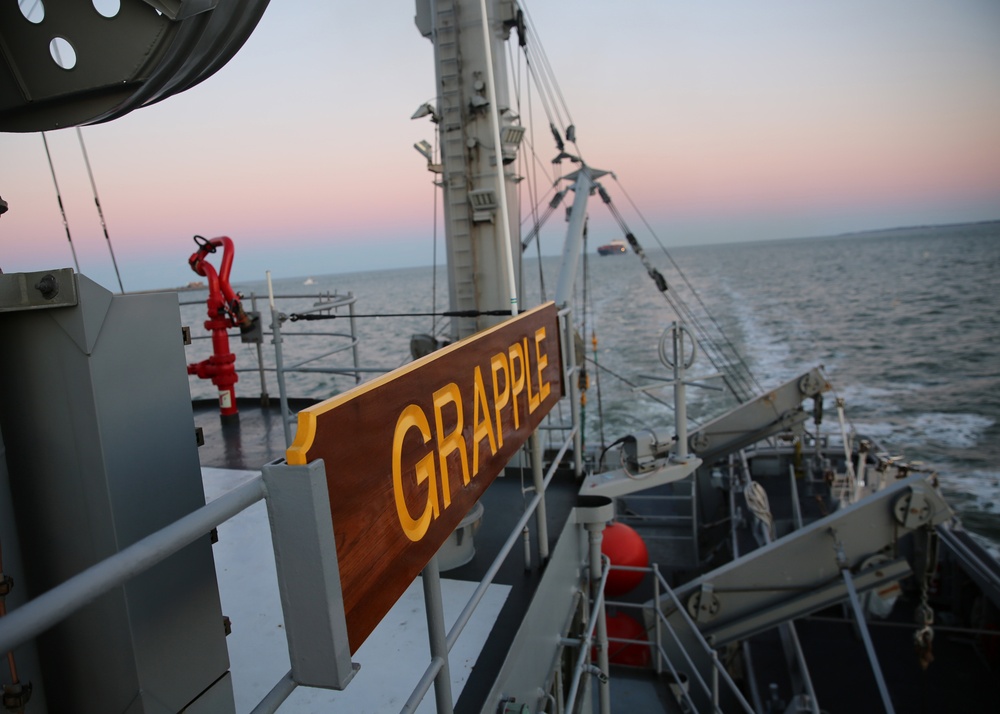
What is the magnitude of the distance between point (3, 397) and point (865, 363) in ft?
114

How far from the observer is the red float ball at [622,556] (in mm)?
9430

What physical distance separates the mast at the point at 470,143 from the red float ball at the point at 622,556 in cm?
411

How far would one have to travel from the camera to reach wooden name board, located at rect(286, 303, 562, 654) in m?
1.32

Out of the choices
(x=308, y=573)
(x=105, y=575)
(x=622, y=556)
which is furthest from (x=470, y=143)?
(x=105, y=575)

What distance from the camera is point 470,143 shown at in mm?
7797

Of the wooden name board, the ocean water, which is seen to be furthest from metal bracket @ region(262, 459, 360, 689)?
the ocean water

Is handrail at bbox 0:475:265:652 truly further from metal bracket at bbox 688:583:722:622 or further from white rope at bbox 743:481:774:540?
white rope at bbox 743:481:774:540

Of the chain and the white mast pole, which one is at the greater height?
the white mast pole

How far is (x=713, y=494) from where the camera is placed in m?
13.4

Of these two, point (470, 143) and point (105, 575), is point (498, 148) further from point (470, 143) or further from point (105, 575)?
point (470, 143)

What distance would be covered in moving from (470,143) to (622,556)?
6.49 meters

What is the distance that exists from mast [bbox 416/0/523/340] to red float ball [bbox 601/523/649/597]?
4105 millimetres

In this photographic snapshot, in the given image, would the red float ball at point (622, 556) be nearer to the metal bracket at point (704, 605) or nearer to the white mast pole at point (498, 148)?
the metal bracket at point (704, 605)

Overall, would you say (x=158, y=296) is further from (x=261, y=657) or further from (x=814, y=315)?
(x=814, y=315)
